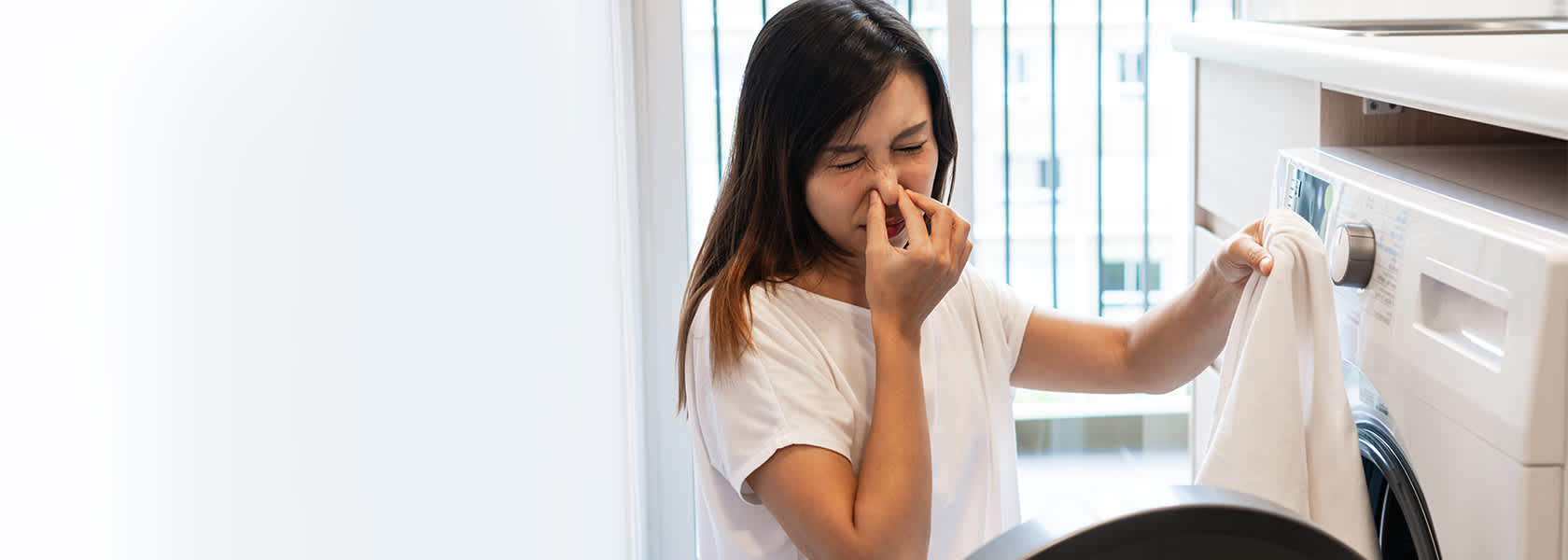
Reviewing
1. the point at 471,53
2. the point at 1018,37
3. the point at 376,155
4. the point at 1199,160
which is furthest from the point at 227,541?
the point at 1018,37

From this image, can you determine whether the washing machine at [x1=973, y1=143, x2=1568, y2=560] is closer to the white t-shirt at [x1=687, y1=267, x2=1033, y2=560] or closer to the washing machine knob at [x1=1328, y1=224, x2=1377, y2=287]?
the washing machine knob at [x1=1328, y1=224, x2=1377, y2=287]

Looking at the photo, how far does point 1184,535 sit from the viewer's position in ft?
1.77

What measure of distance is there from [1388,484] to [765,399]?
1.50 feet

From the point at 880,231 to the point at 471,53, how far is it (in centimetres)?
34

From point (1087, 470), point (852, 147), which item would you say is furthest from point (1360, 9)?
point (852, 147)

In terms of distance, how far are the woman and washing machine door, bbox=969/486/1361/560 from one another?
331mm

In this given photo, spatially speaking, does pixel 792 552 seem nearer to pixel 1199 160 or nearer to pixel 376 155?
Answer: pixel 376 155

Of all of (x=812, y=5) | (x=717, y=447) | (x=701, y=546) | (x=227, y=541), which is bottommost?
(x=701, y=546)

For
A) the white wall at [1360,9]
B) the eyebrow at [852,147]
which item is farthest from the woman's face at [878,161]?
the white wall at [1360,9]

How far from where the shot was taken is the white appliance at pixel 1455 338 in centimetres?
62

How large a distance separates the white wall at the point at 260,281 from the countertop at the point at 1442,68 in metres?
0.63

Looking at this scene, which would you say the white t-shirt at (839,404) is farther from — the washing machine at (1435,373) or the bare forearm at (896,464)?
the washing machine at (1435,373)

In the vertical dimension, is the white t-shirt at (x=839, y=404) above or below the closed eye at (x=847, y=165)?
below

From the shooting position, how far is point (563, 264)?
1.15 metres
